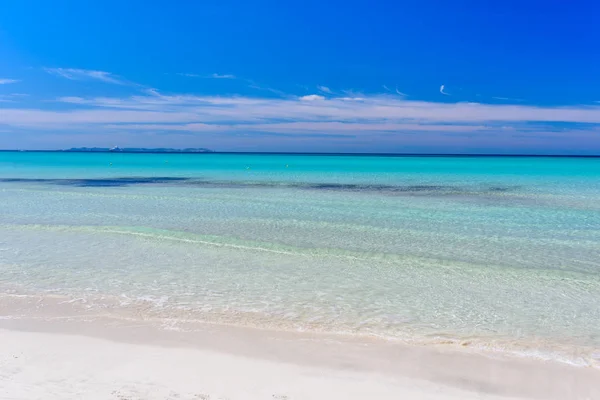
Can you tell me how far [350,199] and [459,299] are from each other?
1664cm

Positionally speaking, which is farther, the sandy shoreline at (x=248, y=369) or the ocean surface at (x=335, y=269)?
the ocean surface at (x=335, y=269)

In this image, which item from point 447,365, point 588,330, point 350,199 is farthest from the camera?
point 350,199

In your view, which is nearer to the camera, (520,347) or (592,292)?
(520,347)

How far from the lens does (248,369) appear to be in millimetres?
5844

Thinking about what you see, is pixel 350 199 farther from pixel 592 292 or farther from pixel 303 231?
pixel 592 292

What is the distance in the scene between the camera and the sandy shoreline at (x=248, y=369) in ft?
17.2

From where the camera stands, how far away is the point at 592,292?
947 centimetres

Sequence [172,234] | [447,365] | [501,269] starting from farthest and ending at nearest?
[172,234] < [501,269] < [447,365]

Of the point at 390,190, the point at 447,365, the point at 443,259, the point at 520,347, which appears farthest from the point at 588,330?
the point at 390,190

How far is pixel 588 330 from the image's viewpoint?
7.44 m

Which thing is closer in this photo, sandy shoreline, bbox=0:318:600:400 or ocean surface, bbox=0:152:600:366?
sandy shoreline, bbox=0:318:600:400

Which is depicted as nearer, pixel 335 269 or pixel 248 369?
pixel 248 369

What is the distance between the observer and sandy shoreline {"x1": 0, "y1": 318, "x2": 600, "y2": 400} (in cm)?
524

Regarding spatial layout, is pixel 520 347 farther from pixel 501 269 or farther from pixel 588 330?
pixel 501 269
